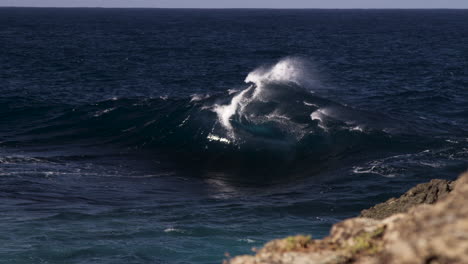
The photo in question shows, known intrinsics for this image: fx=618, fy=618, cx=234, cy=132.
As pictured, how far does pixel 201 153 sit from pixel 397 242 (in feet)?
97.2

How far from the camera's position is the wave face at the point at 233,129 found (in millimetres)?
34812

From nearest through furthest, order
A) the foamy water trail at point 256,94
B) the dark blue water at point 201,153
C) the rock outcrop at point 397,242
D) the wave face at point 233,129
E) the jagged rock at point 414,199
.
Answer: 1. the rock outcrop at point 397,242
2. the jagged rock at point 414,199
3. the dark blue water at point 201,153
4. the wave face at point 233,129
5. the foamy water trail at point 256,94

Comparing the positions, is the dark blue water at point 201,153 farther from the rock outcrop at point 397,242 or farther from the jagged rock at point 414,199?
the rock outcrop at point 397,242

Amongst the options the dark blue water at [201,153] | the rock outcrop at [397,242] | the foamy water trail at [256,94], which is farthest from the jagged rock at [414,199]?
the foamy water trail at [256,94]

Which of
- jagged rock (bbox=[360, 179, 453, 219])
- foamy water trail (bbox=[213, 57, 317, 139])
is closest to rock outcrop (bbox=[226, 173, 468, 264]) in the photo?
jagged rock (bbox=[360, 179, 453, 219])

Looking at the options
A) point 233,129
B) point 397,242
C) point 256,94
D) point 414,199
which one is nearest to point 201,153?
point 233,129

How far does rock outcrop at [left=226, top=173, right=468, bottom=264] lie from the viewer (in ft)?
21.0

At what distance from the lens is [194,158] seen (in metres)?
35.3

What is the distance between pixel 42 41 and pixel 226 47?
108 ft

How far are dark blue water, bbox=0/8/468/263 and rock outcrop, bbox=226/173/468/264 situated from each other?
38.4 ft

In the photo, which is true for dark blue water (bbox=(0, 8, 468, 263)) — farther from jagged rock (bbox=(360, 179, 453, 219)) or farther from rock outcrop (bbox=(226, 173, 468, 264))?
rock outcrop (bbox=(226, 173, 468, 264))

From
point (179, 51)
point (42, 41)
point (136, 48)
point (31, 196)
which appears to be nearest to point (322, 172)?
point (31, 196)

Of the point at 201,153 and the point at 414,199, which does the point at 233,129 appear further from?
the point at 414,199

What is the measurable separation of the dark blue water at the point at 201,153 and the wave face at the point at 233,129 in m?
0.13
